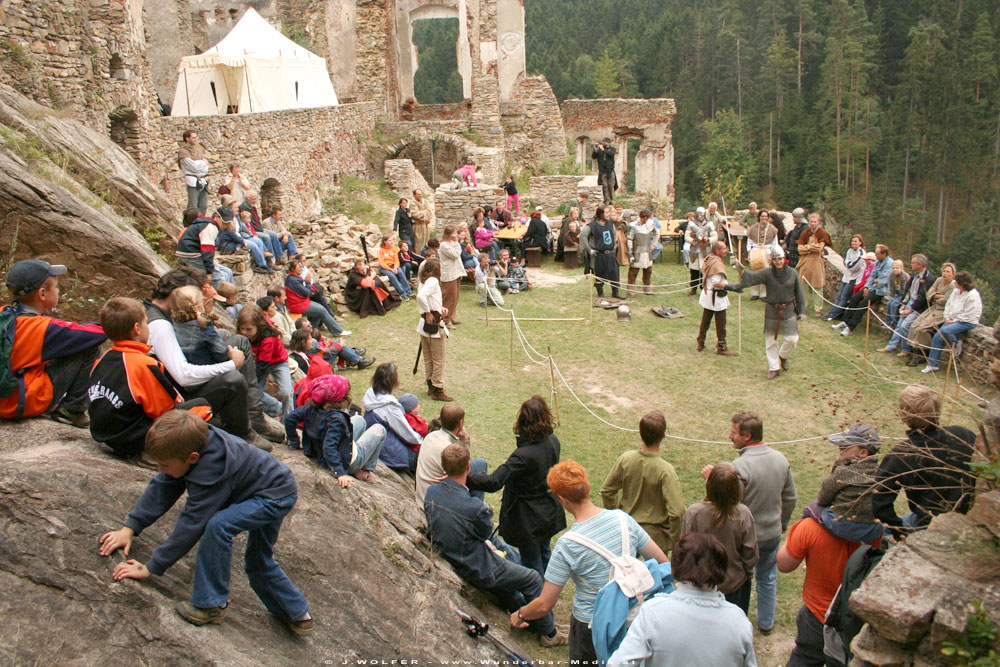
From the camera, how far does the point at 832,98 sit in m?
46.3

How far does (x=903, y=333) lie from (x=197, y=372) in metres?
8.88

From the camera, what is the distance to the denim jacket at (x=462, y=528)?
429cm

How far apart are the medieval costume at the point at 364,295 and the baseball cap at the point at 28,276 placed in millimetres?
7126

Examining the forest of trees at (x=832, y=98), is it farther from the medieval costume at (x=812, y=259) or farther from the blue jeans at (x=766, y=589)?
the blue jeans at (x=766, y=589)

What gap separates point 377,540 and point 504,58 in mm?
22455

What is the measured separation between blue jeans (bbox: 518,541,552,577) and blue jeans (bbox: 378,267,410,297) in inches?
288

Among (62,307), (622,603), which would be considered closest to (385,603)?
(622,603)

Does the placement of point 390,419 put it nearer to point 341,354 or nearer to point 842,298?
point 341,354

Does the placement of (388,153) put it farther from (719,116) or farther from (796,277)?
(719,116)

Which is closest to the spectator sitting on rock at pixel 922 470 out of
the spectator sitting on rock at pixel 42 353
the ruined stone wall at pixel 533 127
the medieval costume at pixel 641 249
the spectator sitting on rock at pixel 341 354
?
the spectator sitting on rock at pixel 42 353

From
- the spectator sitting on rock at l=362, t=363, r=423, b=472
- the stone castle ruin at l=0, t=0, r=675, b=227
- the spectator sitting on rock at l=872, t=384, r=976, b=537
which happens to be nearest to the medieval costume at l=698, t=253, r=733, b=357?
the spectator sitting on rock at l=362, t=363, r=423, b=472

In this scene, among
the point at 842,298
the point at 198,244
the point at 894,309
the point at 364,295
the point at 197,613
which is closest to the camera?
the point at 197,613

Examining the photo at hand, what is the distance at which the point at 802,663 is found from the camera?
3959 mm

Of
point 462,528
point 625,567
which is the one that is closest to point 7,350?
point 462,528
